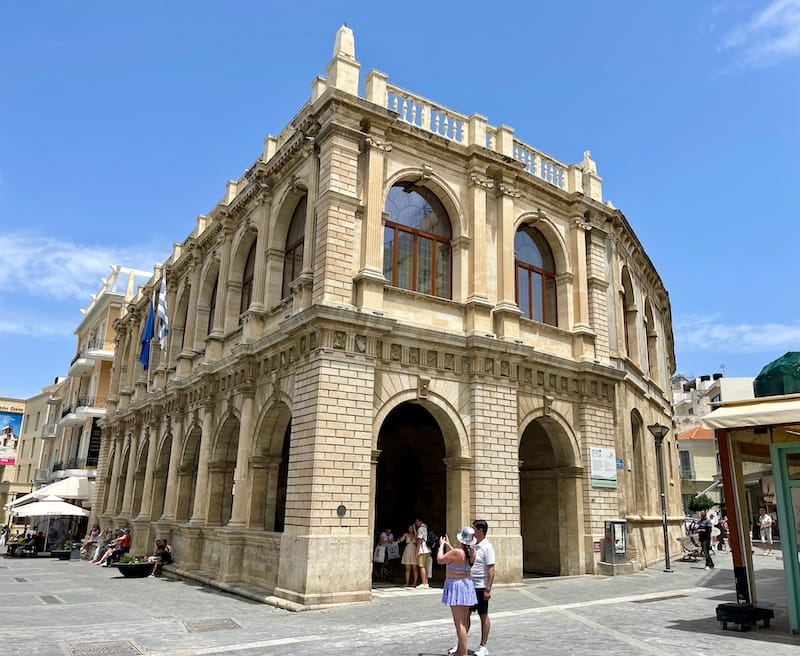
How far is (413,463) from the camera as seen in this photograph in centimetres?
2166

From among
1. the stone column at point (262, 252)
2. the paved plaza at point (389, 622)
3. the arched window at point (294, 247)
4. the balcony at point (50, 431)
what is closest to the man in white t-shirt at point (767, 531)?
the paved plaza at point (389, 622)

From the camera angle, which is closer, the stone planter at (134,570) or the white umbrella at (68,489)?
the stone planter at (134,570)

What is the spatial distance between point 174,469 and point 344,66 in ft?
48.8

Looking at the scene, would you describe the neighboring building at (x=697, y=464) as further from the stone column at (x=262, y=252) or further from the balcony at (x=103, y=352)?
the stone column at (x=262, y=252)

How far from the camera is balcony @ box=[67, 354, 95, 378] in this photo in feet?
130

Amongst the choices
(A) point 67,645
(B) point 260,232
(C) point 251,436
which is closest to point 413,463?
(C) point 251,436

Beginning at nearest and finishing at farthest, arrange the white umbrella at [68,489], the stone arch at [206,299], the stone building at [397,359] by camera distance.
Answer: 1. the stone building at [397,359]
2. the stone arch at [206,299]
3. the white umbrella at [68,489]

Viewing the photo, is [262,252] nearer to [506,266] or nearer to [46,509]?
[506,266]

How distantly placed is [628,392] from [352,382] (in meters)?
11.6

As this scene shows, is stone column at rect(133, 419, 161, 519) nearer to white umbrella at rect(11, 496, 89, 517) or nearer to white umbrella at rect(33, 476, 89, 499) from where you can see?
white umbrella at rect(11, 496, 89, 517)

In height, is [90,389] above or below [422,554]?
above

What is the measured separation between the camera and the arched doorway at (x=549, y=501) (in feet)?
61.0

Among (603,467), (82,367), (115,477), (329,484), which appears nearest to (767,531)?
(603,467)

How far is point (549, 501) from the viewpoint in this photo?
19578 millimetres
